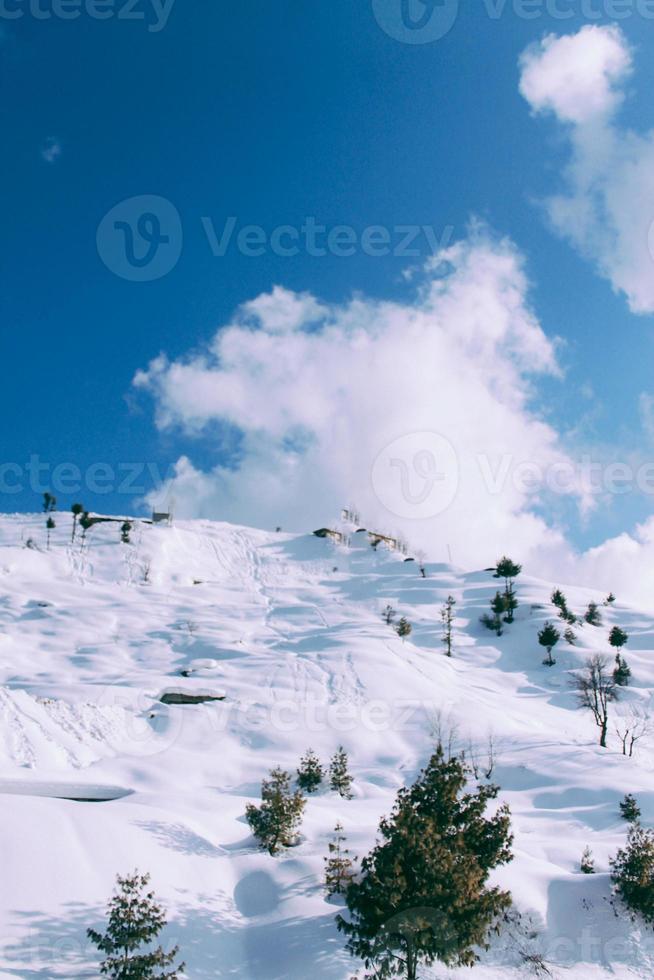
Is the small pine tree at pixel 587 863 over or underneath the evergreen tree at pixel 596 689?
underneath

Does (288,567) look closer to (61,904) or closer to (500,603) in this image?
(500,603)

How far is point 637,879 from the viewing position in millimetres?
18781

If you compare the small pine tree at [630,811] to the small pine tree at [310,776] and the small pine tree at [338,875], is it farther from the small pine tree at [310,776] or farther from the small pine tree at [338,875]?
the small pine tree at [338,875]

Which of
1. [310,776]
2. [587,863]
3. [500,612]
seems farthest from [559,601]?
[587,863]

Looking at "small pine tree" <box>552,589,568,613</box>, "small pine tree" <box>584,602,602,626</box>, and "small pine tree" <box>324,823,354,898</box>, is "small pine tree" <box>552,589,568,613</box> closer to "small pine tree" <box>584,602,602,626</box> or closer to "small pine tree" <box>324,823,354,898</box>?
"small pine tree" <box>584,602,602,626</box>

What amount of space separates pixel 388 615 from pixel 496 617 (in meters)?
15.3

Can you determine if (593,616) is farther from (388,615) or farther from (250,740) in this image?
(250,740)

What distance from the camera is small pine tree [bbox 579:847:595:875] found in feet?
72.0

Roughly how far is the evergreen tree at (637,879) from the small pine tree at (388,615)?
55.7 meters

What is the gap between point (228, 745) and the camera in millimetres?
39625

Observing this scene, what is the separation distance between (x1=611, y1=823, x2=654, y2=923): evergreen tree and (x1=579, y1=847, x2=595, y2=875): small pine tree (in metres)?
2.45

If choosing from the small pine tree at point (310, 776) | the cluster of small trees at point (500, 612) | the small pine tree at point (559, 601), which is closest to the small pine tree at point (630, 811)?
the small pine tree at point (310, 776)

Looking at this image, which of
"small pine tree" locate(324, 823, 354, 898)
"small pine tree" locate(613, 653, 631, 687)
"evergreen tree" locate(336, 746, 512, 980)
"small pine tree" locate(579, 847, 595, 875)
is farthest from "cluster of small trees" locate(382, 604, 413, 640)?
"evergreen tree" locate(336, 746, 512, 980)

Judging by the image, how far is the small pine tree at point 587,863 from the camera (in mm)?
21938
